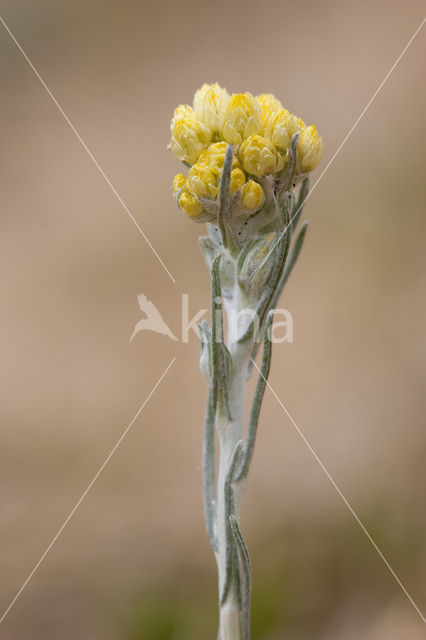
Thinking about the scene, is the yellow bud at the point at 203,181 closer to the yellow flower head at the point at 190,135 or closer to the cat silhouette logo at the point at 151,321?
the yellow flower head at the point at 190,135

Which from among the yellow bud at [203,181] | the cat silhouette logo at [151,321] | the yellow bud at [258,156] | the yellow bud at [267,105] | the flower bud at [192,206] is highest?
the yellow bud at [267,105]

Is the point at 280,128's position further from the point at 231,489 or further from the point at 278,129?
the point at 231,489

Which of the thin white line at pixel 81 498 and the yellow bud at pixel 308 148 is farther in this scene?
the thin white line at pixel 81 498

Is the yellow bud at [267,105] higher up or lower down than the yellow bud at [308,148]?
higher up

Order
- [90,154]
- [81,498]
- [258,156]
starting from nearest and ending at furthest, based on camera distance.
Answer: [258,156] < [81,498] < [90,154]

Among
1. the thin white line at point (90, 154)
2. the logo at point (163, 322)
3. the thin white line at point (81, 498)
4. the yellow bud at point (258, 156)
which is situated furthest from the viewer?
the thin white line at point (90, 154)

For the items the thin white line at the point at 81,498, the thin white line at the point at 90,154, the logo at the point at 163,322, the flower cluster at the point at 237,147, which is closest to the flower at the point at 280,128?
the flower cluster at the point at 237,147

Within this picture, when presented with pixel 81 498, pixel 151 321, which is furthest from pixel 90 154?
pixel 81 498

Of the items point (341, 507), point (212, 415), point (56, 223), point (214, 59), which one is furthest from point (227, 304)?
point (214, 59)
